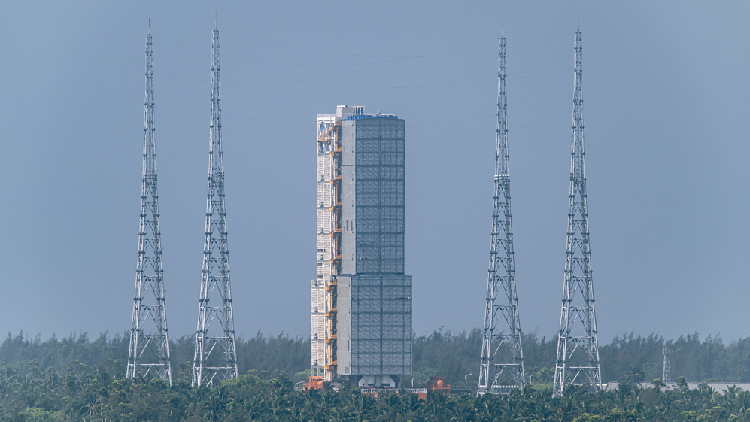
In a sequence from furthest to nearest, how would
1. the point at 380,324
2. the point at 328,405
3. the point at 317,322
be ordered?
the point at 317,322 → the point at 380,324 → the point at 328,405

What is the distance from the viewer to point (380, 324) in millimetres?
154875

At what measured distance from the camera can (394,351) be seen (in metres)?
155

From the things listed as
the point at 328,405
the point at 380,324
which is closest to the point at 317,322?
the point at 380,324

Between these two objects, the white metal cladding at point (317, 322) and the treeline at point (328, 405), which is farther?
the white metal cladding at point (317, 322)

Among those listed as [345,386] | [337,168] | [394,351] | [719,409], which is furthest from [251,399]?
[719,409]

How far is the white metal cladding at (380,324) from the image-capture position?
15425 cm

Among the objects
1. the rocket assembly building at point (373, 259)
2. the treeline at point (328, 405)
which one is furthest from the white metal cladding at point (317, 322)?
the treeline at point (328, 405)

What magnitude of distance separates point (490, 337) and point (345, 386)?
16873mm

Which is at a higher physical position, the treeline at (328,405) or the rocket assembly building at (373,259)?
the rocket assembly building at (373,259)

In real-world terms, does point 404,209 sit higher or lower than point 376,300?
higher

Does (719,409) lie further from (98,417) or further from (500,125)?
(98,417)

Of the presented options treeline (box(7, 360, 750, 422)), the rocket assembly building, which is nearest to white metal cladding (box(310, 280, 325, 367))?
the rocket assembly building

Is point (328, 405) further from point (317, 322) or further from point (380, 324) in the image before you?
point (317, 322)

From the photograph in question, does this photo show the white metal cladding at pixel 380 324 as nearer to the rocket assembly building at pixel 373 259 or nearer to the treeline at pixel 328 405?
the rocket assembly building at pixel 373 259
